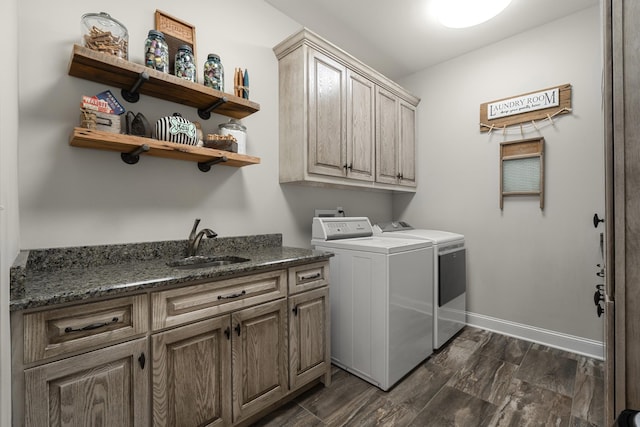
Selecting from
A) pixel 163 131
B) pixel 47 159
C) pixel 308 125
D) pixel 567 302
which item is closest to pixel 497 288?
pixel 567 302

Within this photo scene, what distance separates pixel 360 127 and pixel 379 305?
1522 mm

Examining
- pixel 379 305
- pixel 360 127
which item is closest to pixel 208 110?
pixel 360 127

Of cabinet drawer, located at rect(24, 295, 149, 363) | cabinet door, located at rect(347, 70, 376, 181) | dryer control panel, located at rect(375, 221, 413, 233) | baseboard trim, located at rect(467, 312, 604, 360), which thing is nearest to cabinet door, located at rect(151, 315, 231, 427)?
cabinet drawer, located at rect(24, 295, 149, 363)

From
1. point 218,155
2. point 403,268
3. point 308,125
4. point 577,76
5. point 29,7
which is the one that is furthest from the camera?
point 577,76

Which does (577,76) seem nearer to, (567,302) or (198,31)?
(567,302)

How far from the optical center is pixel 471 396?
180 cm

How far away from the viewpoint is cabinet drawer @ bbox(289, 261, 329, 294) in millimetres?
1646

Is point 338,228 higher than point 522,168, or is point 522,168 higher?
point 522,168

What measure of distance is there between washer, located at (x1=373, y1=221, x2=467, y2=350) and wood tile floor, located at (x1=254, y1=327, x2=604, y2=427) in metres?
0.25

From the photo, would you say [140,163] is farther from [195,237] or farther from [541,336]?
[541,336]

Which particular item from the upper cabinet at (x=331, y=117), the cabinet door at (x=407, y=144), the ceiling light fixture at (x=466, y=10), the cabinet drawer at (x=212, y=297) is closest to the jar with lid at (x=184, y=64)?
the upper cabinet at (x=331, y=117)

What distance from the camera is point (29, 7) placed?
1.31 m

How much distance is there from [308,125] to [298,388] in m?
1.73

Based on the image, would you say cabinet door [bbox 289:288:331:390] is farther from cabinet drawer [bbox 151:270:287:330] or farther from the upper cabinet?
the upper cabinet
